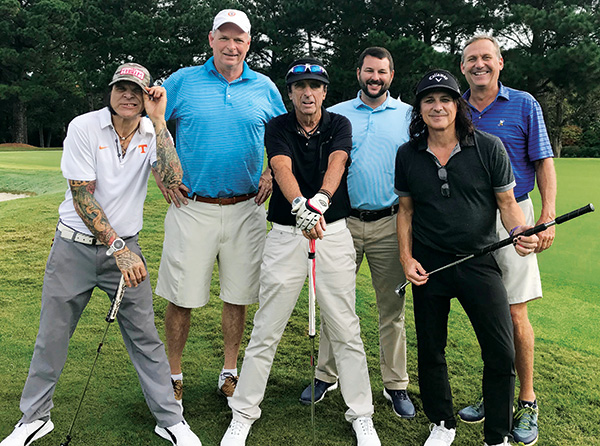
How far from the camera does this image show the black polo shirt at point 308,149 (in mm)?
3020

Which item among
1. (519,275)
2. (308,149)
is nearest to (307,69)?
(308,149)

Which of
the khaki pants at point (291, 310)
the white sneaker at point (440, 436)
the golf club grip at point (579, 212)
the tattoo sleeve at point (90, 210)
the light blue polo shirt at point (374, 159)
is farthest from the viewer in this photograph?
the light blue polo shirt at point (374, 159)

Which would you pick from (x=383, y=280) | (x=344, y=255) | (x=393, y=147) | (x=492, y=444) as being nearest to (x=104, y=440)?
(x=344, y=255)

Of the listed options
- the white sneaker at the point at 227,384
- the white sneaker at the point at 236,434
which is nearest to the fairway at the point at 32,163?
the white sneaker at the point at 227,384

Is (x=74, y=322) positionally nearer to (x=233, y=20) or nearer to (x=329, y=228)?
(x=329, y=228)

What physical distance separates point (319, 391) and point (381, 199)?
4.37 feet

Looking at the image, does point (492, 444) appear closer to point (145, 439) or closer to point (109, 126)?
point (145, 439)

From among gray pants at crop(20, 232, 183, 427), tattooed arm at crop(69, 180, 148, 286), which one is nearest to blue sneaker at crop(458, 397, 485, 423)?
gray pants at crop(20, 232, 183, 427)

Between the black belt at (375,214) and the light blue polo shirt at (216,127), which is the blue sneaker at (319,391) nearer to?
the black belt at (375,214)

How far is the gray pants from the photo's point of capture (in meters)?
2.81

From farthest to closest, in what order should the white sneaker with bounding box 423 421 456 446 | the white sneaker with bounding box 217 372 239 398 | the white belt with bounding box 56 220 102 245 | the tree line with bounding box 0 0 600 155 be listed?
the tree line with bounding box 0 0 600 155, the white sneaker with bounding box 217 372 239 398, the white sneaker with bounding box 423 421 456 446, the white belt with bounding box 56 220 102 245

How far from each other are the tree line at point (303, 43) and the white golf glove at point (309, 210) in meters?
21.2

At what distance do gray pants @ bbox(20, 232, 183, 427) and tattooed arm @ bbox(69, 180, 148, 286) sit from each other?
4.9 inches

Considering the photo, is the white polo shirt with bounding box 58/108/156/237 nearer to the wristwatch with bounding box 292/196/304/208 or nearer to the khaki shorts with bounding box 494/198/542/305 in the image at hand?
the wristwatch with bounding box 292/196/304/208
